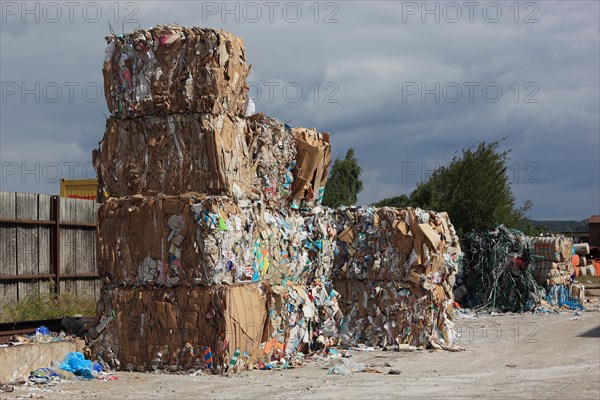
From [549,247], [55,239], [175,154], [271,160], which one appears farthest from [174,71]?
[549,247]

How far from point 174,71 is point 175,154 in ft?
3.83

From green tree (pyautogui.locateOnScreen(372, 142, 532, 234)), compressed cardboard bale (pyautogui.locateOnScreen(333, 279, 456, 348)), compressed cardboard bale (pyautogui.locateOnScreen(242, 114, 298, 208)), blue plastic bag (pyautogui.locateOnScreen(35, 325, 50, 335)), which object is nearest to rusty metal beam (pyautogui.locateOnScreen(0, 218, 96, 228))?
blue plastic bag (pyautogui.locateOnScreen(35, 325, 50, 335))

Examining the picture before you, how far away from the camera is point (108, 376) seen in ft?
36.3

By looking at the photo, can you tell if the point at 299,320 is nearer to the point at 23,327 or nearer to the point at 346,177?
the point at 23,327

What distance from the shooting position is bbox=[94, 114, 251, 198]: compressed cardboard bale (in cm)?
1154

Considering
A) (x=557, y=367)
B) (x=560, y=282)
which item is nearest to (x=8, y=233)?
(x=557, y=367)

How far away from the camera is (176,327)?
1141cm

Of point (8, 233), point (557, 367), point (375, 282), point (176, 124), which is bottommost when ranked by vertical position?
point (557, 367)

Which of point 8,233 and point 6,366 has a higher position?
point 8,233

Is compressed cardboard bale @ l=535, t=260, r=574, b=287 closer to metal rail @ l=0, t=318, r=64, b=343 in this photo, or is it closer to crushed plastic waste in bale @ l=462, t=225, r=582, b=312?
crushed plastic waste in bale @ l=462, t=225, r=582, b=312

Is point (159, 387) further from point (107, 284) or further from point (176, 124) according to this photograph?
point (176, 124)

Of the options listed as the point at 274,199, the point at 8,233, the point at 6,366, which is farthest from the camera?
the point at 8,233

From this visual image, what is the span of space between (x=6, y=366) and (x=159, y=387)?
74.1 inches

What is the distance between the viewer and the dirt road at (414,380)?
1001 centimetres
